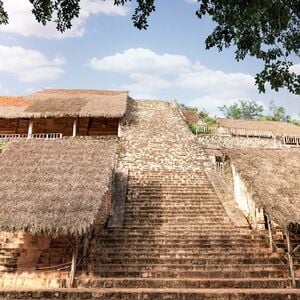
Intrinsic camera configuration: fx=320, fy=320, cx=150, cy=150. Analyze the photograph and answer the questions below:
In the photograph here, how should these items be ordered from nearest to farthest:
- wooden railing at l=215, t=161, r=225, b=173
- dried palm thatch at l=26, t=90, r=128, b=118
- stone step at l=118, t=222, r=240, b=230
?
stone step at l=118, t=222, r=240, b=230 → wooden railing at l=215, t=161, r=225, b=173 → dried palm thatch at l=26, t=90, r=128, b=118

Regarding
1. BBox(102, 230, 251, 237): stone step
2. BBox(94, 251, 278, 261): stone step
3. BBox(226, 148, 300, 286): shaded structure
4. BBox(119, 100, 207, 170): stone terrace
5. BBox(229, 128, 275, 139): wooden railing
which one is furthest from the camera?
BBox(229, 128, 275, 139): wooden railing

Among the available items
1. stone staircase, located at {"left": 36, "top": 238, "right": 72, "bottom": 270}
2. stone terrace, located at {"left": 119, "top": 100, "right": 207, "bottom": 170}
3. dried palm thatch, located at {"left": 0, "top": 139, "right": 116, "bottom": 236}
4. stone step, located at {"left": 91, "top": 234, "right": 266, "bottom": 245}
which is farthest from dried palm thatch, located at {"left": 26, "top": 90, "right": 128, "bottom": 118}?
stone staircase, located at {"left": 36, "top": 238, "right": 72, "bottom": 270}

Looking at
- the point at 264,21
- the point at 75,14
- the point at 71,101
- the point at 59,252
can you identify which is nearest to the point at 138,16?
the point at 75,14

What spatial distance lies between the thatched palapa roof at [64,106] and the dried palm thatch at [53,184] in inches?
224

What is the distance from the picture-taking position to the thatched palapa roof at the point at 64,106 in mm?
17172

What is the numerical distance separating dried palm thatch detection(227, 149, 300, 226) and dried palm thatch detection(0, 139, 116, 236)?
4217 millimetres

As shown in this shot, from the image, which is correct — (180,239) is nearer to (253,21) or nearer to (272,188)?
(272,188)

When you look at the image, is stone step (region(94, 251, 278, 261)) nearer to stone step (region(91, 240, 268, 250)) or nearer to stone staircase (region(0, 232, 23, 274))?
stone step (region(91, 240, 268, 250))

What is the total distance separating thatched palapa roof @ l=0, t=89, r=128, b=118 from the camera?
17172 millimetres

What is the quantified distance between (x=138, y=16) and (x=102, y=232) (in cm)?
650

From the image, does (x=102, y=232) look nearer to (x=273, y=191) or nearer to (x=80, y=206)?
(x=80, y=206)

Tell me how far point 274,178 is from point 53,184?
6.59m

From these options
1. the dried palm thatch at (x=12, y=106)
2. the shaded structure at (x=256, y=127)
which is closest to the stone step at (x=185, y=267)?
the dried palm thatch at (x=12, y=106)

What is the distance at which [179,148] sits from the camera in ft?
54.7
